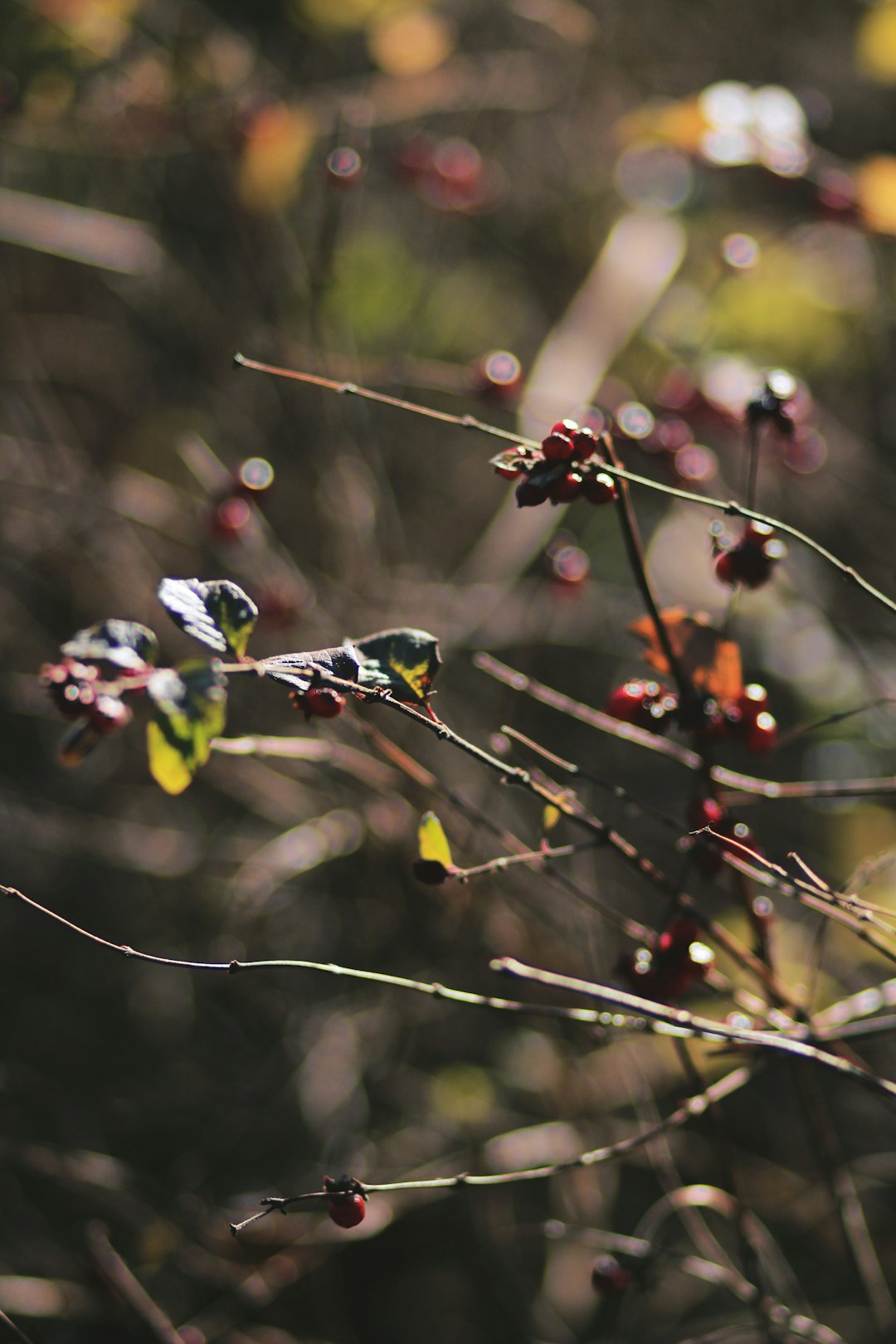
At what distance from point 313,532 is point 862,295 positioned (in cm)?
151

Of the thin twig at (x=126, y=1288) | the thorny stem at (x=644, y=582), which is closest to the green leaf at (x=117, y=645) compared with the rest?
the thorny stem at (x=644, y=582)

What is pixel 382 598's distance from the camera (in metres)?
1.88

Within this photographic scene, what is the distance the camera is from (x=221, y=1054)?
196cm

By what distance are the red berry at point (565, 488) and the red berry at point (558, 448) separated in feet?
0.05

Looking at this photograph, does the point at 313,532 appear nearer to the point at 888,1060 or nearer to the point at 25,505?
the point at 25,505

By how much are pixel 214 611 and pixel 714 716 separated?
0.45 m

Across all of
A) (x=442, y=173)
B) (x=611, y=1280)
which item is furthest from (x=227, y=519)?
(x=442, y=173)

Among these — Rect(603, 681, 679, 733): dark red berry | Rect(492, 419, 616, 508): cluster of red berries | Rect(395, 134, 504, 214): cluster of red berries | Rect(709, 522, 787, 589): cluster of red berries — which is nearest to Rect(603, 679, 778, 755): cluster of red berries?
Rect(603, 681, 679, 733): dark red berry

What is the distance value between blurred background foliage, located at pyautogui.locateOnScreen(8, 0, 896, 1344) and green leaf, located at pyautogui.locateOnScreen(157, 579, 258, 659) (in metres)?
0.38

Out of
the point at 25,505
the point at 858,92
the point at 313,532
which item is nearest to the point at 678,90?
the point at 858,92

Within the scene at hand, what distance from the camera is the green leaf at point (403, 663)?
72 centimetres

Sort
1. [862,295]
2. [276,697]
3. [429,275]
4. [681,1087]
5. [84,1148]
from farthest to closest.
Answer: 1. [429,275]
2. [862,295]
3. [276,697]
4. [681,1087]
5. [84,1148]

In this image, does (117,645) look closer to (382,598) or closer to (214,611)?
(214,611)

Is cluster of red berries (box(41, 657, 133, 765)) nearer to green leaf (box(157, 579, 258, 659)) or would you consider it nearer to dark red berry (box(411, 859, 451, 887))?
green leaf (box(157, 579, 258, 659))
